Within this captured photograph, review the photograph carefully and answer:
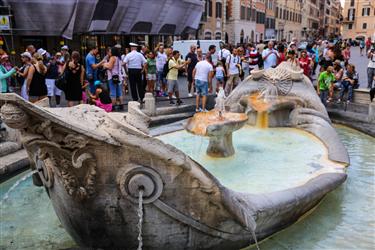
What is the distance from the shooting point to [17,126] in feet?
9.77

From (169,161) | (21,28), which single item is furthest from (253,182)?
(21,28)

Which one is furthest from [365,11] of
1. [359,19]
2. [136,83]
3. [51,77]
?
[51,77]

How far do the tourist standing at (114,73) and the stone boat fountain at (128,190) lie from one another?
6169 millimetres

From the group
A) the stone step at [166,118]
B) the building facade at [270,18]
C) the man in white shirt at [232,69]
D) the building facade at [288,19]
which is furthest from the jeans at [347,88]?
the building facade at [288,19]

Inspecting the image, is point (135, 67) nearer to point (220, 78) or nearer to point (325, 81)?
point (220, 78)

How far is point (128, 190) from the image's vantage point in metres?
3.40

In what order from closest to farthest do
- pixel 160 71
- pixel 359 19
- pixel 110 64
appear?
1. pixel 110 64
2. pixel 160 71
3. pixel 359 19

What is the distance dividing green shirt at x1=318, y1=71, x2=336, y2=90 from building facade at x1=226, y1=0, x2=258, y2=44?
3446cm

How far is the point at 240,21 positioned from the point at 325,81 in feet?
120

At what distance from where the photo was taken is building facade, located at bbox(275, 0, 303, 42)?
218 feet

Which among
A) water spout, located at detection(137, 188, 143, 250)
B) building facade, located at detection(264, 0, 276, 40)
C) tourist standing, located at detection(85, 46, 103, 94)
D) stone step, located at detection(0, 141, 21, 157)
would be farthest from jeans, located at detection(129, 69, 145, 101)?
building facade, located at detection(264, 0, 276, 40)

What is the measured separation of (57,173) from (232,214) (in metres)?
1.55

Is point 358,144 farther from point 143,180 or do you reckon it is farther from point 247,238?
point 143,180

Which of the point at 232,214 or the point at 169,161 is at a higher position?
the point at 169,161
